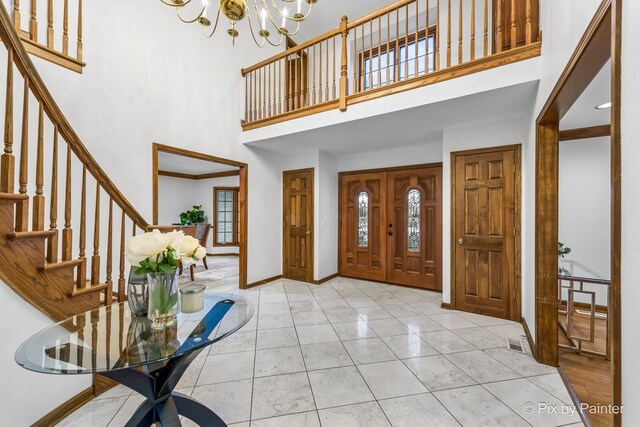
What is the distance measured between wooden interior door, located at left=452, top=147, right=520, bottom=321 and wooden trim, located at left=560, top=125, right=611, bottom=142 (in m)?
1.08

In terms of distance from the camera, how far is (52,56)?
232 centimetres

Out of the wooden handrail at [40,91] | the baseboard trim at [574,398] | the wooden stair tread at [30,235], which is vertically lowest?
the baseboard trim at [574,398]

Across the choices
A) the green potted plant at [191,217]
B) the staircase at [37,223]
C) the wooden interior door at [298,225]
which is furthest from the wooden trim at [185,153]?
the green potted plant at [191,217]

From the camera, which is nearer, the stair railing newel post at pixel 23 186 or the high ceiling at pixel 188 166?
the stair railing newel post at pixel 23 186

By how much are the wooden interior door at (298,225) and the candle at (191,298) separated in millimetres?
A: 3151

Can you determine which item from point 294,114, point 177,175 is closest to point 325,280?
point 294,114

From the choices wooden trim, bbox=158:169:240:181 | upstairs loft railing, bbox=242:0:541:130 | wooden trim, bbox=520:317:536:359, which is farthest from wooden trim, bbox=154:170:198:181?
wooden trim, bbox=520:317:536:359

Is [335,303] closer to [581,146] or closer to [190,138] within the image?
[190,138]

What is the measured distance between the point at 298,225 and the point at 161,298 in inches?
142

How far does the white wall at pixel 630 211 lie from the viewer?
2.71 ft

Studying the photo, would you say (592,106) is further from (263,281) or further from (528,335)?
(263,281)

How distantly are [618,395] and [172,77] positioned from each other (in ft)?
14.4

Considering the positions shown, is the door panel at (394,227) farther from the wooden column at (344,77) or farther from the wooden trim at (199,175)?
the wooden trim at (199,175)

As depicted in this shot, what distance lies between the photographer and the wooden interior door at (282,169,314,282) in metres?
4.72
